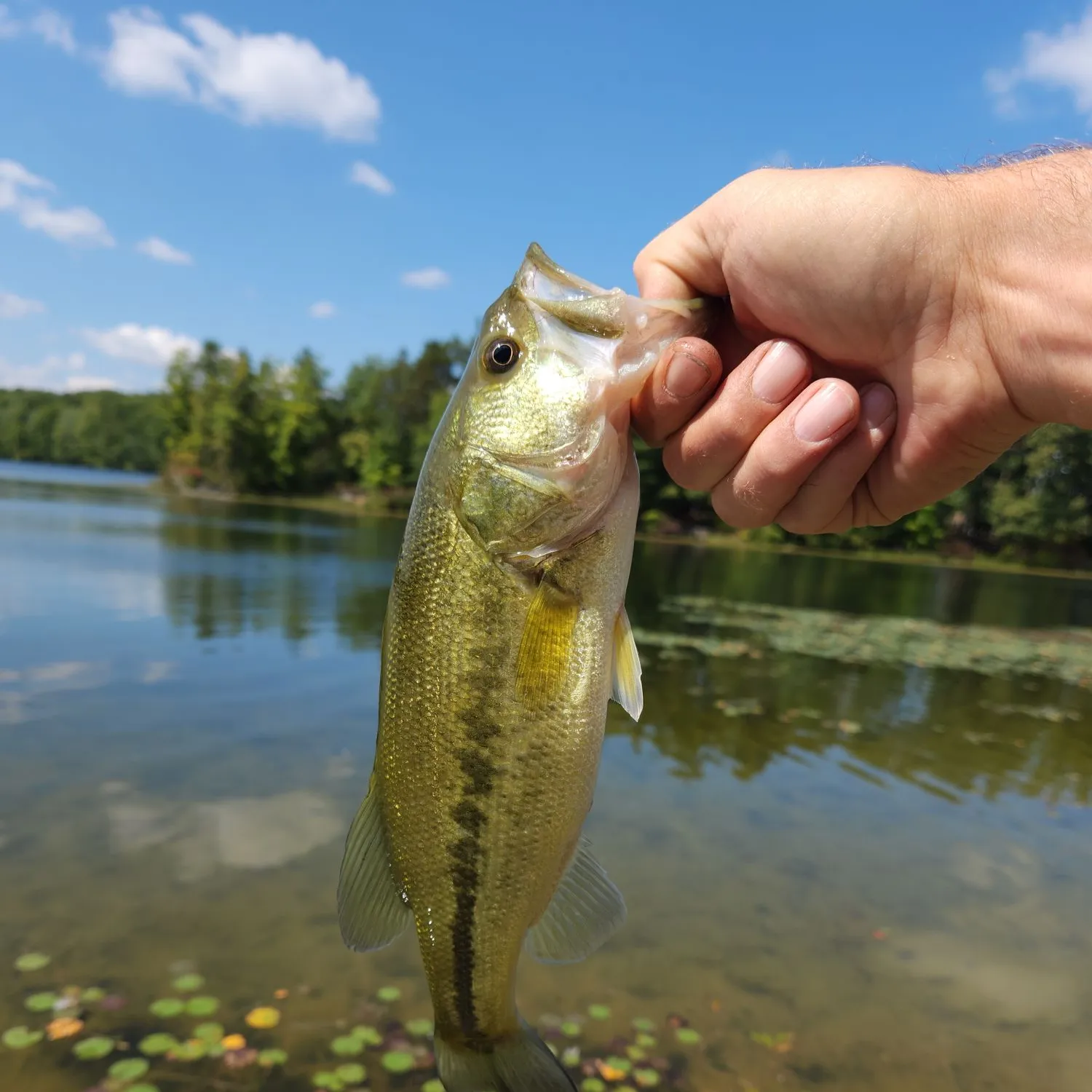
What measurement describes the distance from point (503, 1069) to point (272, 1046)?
2.89m

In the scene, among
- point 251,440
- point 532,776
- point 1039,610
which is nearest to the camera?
point 532,776

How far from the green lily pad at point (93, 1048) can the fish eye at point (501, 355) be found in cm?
442

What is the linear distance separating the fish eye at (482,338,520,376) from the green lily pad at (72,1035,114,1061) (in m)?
4.42

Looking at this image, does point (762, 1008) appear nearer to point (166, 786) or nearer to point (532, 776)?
point (532, 776)

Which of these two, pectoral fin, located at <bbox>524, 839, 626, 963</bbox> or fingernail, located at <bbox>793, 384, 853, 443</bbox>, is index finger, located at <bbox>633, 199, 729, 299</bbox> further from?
pectoral fin, located at <bbox>524, 839, 626, 963</bbox>

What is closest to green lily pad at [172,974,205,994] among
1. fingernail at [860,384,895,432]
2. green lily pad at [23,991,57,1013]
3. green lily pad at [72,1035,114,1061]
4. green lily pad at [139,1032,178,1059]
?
green lily pad at [139,1032,178,1059]

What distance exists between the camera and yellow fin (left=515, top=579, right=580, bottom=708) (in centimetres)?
221

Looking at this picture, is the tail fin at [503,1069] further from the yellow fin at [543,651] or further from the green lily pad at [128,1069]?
the green lily pad at [128,1069]

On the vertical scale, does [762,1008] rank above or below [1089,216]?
below

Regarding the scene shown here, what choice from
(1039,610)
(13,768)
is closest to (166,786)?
(13,768)

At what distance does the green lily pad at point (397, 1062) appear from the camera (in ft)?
14.7

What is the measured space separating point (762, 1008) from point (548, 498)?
4.44 metres

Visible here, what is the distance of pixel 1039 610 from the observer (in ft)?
97.9

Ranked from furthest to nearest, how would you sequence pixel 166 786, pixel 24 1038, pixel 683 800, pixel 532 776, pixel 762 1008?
pixel 683 800 < pixel 166 786 < pixel 762 1008 < pixel 24 1038 < pixel 532 776
